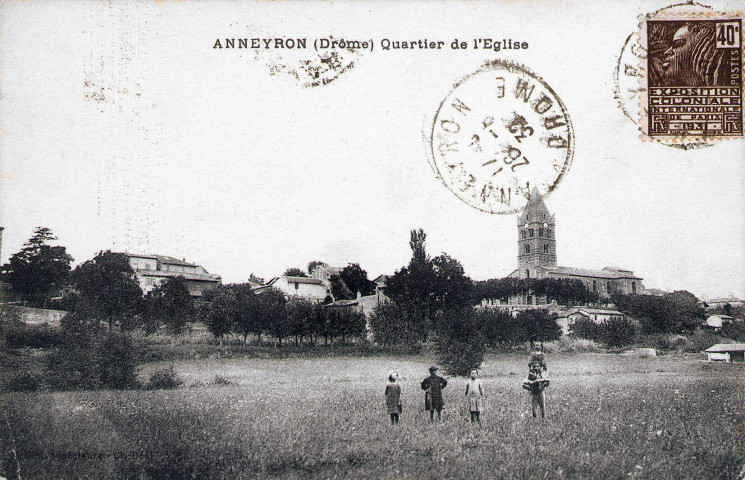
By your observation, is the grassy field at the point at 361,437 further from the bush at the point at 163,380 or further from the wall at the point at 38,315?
the wall at the point at 38,315

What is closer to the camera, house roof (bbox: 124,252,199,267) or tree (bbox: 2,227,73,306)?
tree (bbox: 2,227,73,306)

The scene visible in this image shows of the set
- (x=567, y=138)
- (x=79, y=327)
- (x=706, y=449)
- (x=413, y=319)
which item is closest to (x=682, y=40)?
(x=567, y=138)

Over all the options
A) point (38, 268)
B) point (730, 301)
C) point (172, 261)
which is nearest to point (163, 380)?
point (172, 261)

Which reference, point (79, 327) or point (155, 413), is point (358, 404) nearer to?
point (155, 413)

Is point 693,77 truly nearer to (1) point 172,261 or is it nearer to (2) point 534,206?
(2) point 534,206

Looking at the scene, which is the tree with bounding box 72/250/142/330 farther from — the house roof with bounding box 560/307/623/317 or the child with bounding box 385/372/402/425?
the house roof with bounding box 560/307/623/317

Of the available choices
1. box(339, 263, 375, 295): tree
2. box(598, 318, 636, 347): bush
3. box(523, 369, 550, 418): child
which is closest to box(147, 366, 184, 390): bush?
box(339, 263, 375, 295): tree

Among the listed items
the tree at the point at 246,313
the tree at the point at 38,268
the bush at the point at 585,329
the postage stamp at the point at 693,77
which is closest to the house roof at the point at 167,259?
the tree at the point at 38,268
